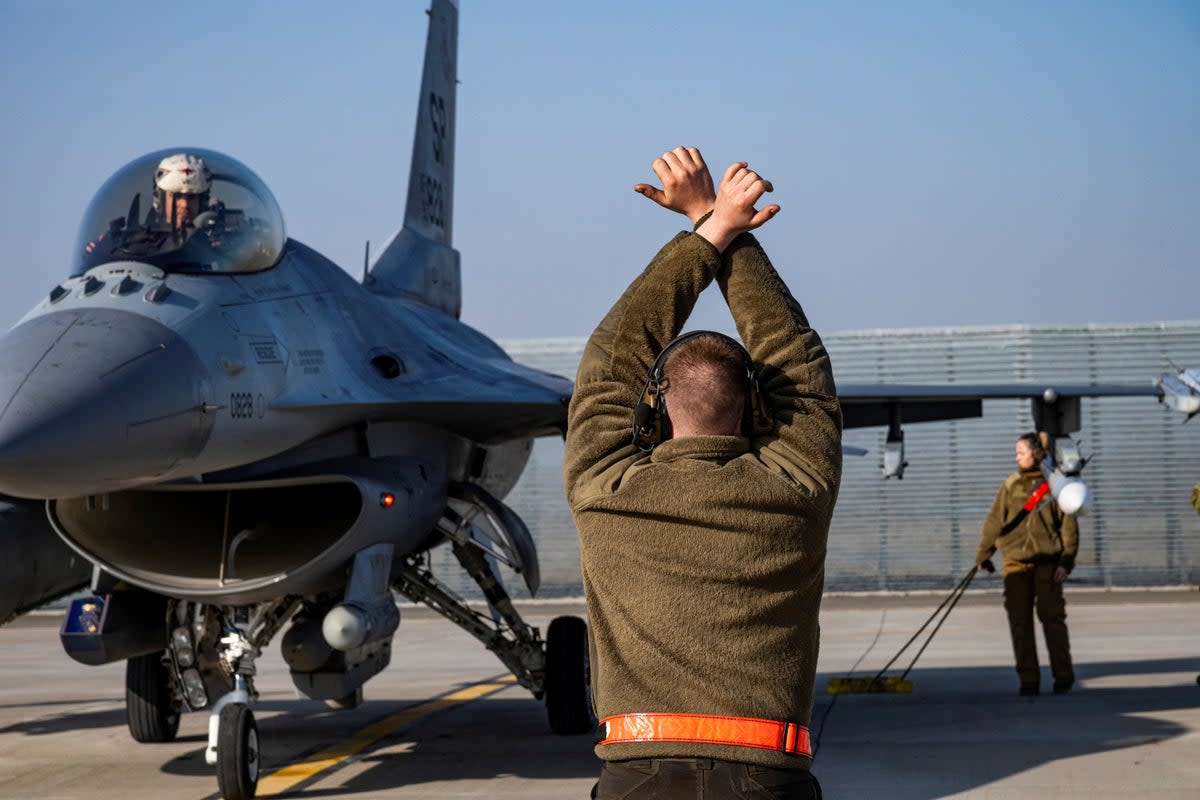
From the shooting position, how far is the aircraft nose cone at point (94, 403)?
566 cm

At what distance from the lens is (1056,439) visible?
34.3 ft

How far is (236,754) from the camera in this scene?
712 centimetres

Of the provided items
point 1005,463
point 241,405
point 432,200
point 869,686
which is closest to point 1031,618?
point 869,686

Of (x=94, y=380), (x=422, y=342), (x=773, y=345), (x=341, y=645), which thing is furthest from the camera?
(x=422, y=342)

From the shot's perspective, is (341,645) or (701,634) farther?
(341,645)

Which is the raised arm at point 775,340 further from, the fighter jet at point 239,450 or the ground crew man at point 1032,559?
the ground crew man at point 1032,559

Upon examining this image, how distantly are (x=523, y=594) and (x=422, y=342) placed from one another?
1408cm

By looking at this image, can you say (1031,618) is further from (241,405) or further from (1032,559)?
(241,405)

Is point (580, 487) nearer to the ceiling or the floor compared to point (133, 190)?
nearer to the floor

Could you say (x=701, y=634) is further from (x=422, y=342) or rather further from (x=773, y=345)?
(x=422, y=342)

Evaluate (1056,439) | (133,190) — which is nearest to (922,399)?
(1056,439)

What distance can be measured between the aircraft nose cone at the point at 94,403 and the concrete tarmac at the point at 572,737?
7.35 ft

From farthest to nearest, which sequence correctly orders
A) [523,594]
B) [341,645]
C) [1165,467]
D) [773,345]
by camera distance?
[523,594] → [1165,467] → [341,645] → [773,345]

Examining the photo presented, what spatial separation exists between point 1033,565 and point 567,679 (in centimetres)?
355
